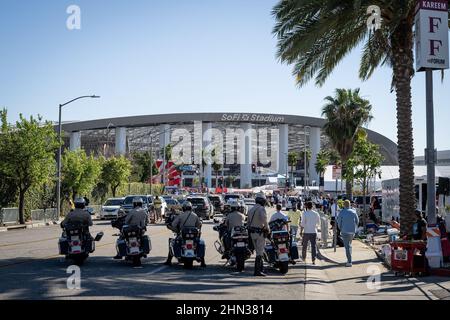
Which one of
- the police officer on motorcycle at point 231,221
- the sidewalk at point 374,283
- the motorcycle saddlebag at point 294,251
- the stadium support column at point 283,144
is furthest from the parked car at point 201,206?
the stadium support column at point 283,144

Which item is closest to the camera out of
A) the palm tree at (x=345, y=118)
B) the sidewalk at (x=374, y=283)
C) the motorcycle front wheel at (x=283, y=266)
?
the sidewalk at (x=374, y=283)

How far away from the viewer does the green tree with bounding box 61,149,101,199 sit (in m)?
46.2

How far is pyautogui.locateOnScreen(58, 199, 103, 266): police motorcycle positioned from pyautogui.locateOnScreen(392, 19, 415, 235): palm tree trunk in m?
9.57

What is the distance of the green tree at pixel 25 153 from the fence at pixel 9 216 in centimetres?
44

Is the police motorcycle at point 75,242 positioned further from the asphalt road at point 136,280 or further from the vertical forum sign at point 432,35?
the vertical forum sign at point 432,35

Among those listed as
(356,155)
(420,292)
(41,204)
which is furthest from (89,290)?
(356,155)

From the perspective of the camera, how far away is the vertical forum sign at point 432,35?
51.1 feet

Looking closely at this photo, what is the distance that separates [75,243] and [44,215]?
27329 mm

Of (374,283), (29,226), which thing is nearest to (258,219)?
(374,283)

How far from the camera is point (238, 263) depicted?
48.9 feet

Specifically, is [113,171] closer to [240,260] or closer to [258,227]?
[240,260]

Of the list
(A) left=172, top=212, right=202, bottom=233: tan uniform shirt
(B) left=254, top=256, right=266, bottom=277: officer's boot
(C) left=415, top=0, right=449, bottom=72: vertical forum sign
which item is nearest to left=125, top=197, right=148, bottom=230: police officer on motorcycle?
(A) left=172, top=212, right=202, bottom=233: tan uniform shirt

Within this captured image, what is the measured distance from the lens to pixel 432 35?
51.5ft
